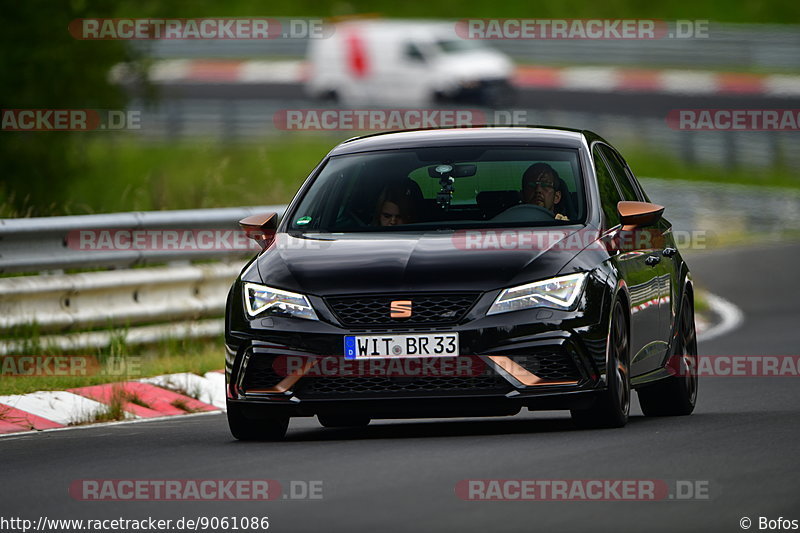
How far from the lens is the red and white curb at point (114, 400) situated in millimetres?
11977

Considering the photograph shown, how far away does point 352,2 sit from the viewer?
5706cm

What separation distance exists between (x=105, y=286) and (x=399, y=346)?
5.45 metres

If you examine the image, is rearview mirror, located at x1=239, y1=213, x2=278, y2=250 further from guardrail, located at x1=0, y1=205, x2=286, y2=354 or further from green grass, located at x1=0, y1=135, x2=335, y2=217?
green grass, located at x1=0, y1=135, x2=335, y2=217

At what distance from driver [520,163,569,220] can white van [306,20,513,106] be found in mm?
31074

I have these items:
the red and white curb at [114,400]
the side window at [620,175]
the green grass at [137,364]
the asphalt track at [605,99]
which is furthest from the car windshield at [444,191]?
the asphalt track at [605,99]

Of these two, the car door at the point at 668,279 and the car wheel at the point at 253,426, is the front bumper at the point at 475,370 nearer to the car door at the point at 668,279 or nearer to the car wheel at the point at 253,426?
the car wheel at the point at 253,426

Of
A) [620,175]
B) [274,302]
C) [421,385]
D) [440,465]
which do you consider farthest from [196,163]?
[440,465]

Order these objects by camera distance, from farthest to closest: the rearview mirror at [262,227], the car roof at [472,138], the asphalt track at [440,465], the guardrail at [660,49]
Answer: the guardrail at [660,49], the car roof at [472,138], the rearview mirror at [262,227], the asphalt track at [440,465]

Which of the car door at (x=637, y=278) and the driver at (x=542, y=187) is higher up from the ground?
the driver at (x=542, y=187)

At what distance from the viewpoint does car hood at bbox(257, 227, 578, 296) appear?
10.0 metres

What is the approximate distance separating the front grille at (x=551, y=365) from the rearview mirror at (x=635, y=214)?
1.24m

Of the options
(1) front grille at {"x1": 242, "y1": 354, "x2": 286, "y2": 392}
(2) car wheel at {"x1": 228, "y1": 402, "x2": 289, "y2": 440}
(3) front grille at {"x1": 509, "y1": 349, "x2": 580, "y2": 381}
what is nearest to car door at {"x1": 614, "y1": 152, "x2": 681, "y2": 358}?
(3) front grille at {"x1": 509, "y1": 349, "x2": 580, "y2": 381}

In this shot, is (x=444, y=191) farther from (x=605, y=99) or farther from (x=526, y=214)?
(x=605, y=99)

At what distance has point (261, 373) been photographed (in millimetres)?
10281
